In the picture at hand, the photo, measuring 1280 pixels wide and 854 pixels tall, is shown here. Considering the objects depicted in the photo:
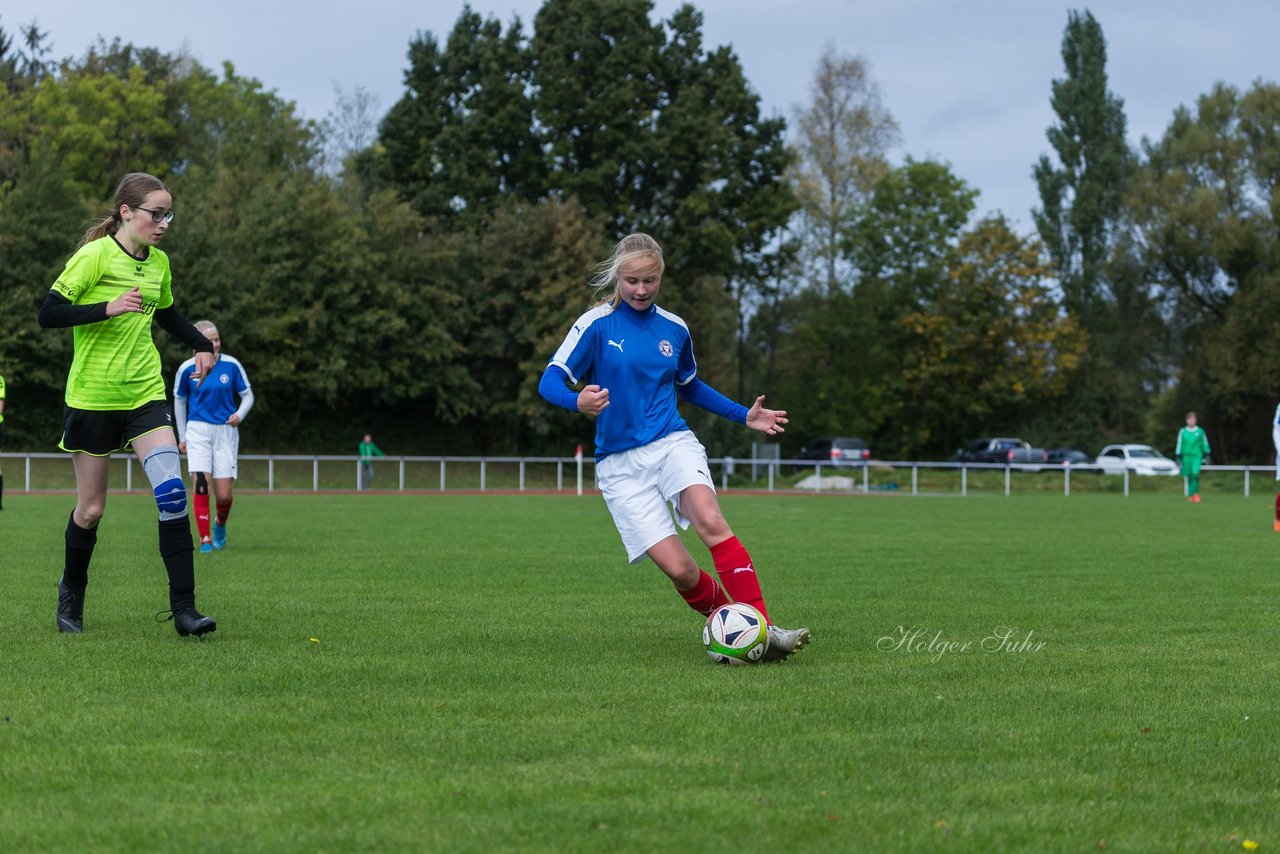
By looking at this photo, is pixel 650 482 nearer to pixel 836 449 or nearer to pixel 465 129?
pixel 465 129

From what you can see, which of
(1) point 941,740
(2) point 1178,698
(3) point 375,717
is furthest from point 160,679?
(2) point 1178,698

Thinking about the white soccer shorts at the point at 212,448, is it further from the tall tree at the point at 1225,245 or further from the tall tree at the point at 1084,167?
the tall tree at the point at 1084,167

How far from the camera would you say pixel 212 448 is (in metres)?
14.0

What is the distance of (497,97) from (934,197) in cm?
2057

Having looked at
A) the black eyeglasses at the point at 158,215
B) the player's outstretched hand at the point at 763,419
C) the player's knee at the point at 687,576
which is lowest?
the player's knee at the point at 687,576

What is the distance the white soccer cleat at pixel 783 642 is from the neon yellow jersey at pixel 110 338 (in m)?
3.50

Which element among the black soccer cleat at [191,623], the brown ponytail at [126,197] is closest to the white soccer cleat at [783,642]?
the black soccer cleat at [191,623]

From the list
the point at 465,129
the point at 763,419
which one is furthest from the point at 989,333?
the point at 763,419

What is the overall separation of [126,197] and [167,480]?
4.83ft

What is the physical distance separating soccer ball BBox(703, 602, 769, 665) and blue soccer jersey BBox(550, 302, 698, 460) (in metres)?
0.97

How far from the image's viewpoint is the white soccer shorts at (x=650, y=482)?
7066mm

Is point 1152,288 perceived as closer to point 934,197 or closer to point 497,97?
point 934,197

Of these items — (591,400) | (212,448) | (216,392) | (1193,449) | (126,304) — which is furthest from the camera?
(1193,449)

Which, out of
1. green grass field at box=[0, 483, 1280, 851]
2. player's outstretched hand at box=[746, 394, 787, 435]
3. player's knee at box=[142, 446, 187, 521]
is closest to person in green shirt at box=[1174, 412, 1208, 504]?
green grass field at box=[0, 483, 1280, 851]
